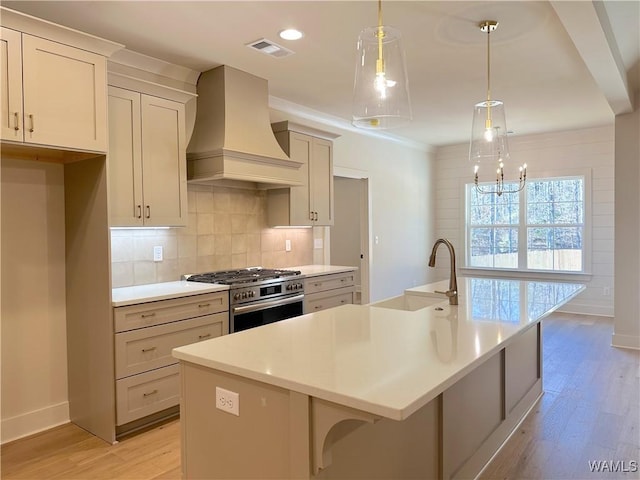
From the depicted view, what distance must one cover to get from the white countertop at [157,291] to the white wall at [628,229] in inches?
168

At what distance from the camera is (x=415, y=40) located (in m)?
3.26

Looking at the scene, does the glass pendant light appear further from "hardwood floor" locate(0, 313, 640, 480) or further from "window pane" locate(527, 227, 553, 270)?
"window pane" locate(527, 227, 553, 270)

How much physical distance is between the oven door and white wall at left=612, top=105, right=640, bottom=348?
3.54m

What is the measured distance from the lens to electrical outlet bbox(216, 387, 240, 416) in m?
1.51

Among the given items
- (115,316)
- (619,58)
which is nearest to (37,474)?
(115,316)

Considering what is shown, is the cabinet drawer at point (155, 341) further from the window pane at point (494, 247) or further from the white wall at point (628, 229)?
the window pane at point (494, 247)

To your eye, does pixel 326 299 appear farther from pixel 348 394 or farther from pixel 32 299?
pixel 348 394

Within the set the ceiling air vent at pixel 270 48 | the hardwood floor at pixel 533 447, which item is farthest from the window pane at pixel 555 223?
the ceiling air vent at pixel 270 48

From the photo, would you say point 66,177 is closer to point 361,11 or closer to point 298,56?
point 298,56

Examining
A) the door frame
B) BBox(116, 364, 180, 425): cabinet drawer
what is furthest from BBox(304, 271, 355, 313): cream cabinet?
BBox(116, 364, 180, 425): cabinet drawer

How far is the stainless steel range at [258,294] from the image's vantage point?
139 inches

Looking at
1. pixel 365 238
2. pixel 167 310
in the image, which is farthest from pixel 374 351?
pixel 365 238

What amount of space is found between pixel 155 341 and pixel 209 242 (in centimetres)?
125

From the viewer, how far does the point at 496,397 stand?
2.69m
